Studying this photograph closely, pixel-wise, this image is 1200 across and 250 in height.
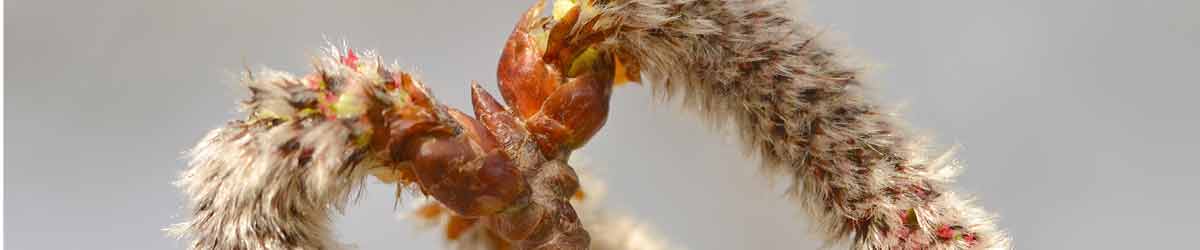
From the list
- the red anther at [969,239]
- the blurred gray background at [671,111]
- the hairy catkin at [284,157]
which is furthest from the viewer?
the blurred gray background at [671,111]

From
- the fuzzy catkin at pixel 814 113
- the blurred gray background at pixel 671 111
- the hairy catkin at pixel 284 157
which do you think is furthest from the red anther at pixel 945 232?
the hairy catkin at pixel 284 157

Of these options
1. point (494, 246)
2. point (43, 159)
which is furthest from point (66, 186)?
point (494, 246)

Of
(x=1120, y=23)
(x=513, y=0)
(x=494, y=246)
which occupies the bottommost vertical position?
(x=494, y=246)

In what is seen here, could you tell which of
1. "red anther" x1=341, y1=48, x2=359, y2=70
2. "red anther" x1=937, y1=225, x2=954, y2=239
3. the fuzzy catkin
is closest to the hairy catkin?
"red anther" x1=341, y1=48, x2=359, y2=70

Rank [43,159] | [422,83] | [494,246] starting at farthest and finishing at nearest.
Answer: [43,159] → [494,246] → [422,83]

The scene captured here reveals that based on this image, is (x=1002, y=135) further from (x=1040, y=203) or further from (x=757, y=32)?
(x=757, y=32)

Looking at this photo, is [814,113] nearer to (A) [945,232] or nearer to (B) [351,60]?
(A) [945,232]

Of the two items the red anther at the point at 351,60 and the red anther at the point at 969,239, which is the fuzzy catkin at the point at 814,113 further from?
the red anther at the point at 351,60
